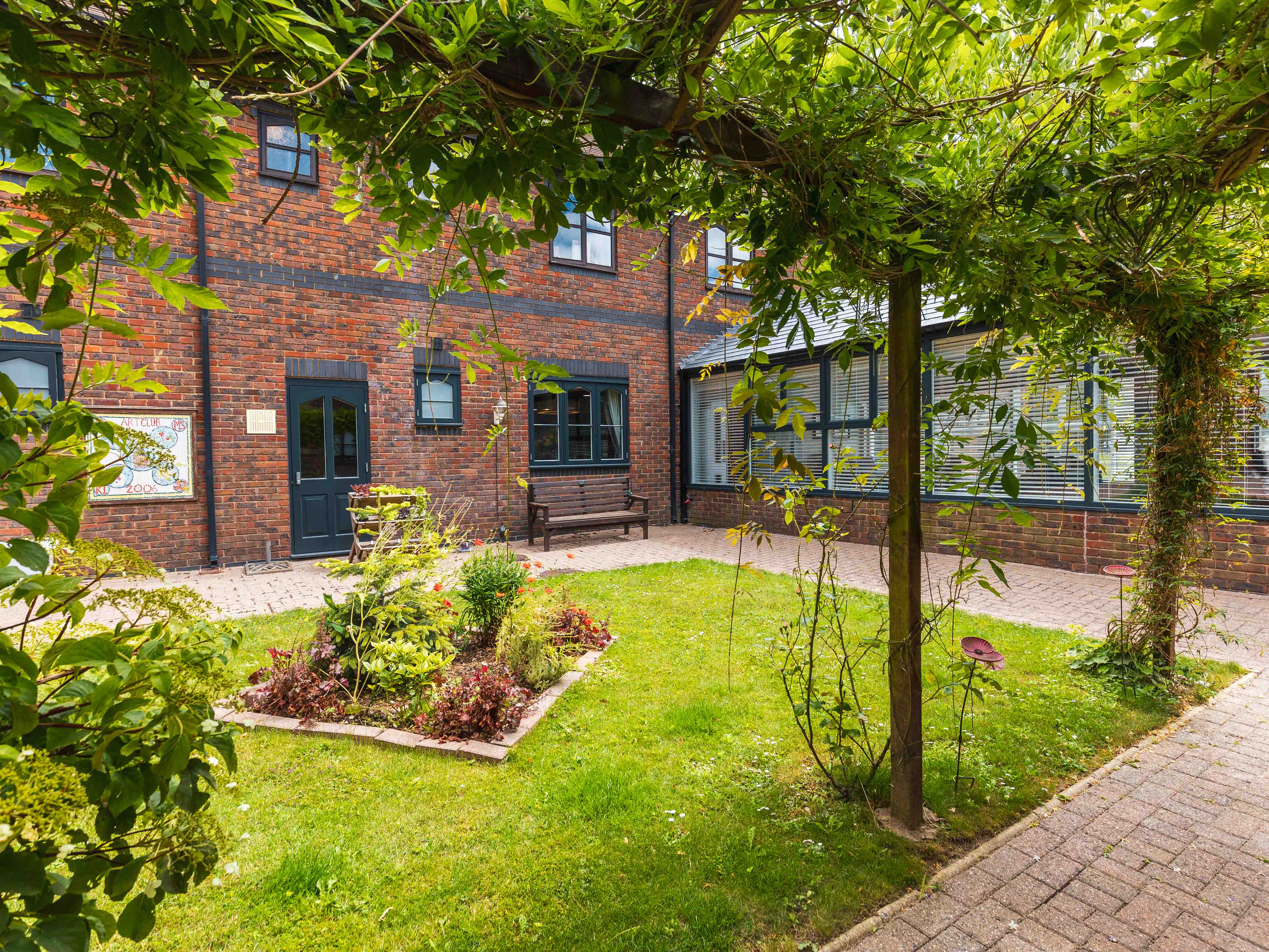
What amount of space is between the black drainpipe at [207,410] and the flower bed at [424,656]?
437 cm

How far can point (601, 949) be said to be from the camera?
1925mm

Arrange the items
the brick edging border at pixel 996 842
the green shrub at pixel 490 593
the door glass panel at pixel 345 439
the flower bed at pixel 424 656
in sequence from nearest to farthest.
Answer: the brick edging border at pixel 996 842
the flower bed at pixel 424 656
the green shrub at pixel 490 593
the door glass panel at pixel 345 439

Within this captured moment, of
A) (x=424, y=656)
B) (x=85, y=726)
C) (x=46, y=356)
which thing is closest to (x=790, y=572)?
(x=424, y=656)

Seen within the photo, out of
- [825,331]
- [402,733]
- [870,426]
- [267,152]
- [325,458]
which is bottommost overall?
[402,733]

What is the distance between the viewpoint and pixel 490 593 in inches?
179

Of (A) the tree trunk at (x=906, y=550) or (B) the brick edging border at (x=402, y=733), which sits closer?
(A) the tree trunk at (x=906, y=550)

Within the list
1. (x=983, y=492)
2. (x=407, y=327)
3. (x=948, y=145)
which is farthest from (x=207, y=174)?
(x=983, y=492)

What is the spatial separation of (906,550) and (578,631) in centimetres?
286

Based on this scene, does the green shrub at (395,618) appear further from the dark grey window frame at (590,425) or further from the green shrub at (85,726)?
the dark grey window frame at (590,425)

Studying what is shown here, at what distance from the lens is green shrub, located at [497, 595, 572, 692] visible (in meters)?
3.94

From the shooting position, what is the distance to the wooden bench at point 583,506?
959 centimetres

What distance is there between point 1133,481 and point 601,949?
736 cm

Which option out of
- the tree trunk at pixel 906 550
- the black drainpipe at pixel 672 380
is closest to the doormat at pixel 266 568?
the black drainpipe at pixel 672 380

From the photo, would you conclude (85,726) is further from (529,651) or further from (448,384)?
(448,384)
